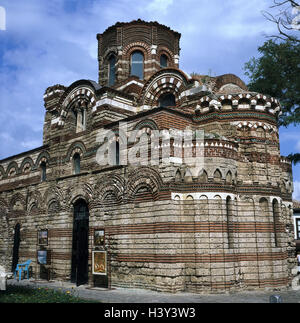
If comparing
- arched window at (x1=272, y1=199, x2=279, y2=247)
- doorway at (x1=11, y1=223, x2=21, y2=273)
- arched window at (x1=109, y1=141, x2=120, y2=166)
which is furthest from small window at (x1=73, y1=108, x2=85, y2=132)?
arched window at (x1=272, y1=199, x2=279, y2=247)

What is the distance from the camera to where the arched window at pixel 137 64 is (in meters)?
19.1

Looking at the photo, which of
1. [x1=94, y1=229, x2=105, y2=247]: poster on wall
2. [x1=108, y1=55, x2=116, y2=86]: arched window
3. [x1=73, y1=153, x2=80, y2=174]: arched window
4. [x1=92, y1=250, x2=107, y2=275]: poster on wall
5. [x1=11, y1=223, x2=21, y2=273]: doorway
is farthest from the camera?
[x1=108, y1=55, x2=116, y2=86]: arched window

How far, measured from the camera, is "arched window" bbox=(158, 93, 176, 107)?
1528 centimetres

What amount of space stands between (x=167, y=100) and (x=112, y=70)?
5.65m

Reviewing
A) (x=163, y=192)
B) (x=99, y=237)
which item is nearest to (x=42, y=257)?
(x=99, y=237)

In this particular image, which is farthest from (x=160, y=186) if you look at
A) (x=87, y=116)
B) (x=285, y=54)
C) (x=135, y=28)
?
(x=285, y=54)

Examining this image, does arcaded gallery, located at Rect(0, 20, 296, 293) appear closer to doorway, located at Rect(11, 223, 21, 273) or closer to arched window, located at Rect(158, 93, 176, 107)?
arched window, located at Rect(158, 93, 176, 107)

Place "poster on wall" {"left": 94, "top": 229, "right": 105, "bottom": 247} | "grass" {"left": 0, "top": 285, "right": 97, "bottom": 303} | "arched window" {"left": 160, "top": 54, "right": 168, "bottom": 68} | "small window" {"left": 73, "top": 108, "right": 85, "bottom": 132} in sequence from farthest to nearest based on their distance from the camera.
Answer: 1. "arched window" {"left": 160, "top": 54, "right": 168, "bottom": 68}
2. "small window" {"left": 73, "top": 108, "right": 85, "bottom": 132}
3. "poster on wall" {"left": 94, "top": 229, "right": 105, "bottom": 247}
4. "grass" {"left": 0, "top": 285, "right": 97, "bottom": 303}

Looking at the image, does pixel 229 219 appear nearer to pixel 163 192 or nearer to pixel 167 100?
pixel 163 192

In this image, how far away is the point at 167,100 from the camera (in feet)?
51.0

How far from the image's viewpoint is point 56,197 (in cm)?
1583

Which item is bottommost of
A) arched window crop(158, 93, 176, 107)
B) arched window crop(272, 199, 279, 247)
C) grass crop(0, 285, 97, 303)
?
grass crop(0, 285, 97, 303)

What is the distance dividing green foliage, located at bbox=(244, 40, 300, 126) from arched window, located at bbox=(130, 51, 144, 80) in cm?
774

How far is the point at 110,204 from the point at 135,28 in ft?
36.3
